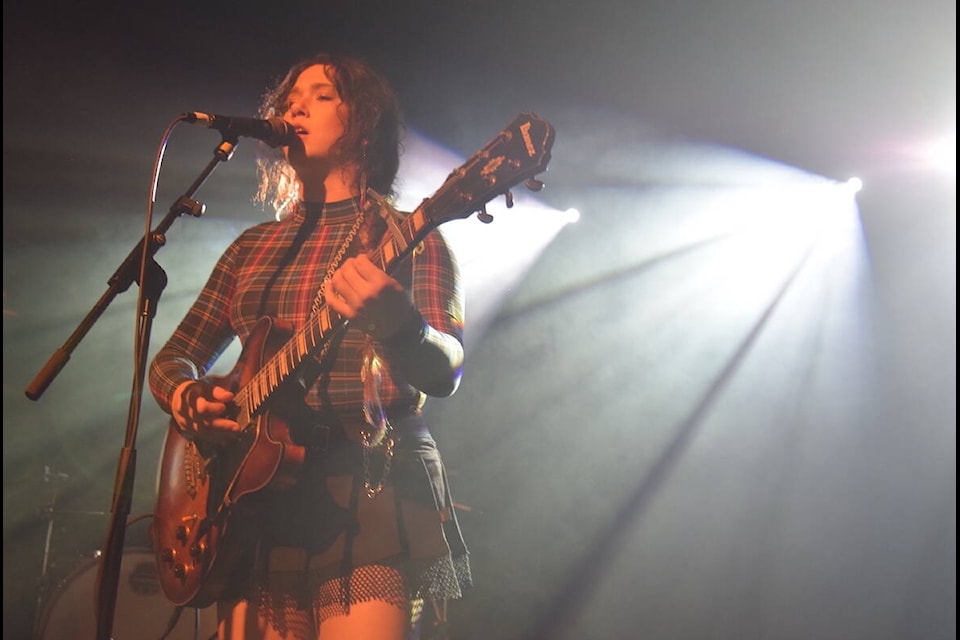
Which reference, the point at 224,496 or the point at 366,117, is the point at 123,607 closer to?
the point at 224,496

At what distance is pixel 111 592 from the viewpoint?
1.37 metres

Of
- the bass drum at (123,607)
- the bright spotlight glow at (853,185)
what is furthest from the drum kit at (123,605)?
the bright spotlight glow at (853,185)

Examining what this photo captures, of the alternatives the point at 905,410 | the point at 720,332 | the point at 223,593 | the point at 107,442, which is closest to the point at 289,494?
the point at 223,593

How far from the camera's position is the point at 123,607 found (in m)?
2.68

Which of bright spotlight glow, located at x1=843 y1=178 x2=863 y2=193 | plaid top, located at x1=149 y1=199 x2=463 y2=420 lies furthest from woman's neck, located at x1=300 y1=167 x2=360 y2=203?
bright spotlight glow, located at x1=843 y1=178 x2=863 y2=193

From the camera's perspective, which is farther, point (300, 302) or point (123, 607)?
point (123, 607)

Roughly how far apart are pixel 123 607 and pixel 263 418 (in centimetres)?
172

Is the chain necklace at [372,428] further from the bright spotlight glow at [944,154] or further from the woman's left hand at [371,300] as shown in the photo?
the bright spotlight glow at [944,154]

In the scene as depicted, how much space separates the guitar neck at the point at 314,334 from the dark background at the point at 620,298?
2.02m

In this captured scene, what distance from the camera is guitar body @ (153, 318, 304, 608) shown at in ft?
4.57

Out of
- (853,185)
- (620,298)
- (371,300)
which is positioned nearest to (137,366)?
(371,300)

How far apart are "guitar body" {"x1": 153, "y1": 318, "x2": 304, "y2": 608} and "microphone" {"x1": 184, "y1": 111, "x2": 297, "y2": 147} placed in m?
0.43

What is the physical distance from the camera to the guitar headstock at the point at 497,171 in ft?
4.40

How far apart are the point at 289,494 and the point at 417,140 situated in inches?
91.6
